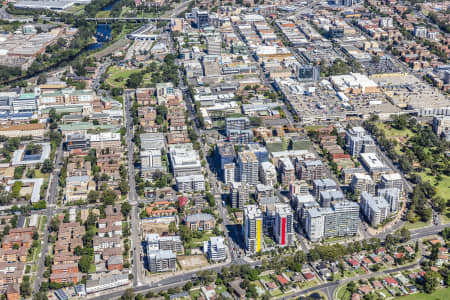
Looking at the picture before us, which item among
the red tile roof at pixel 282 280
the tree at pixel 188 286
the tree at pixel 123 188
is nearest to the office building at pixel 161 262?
the tree at pixel 188 286

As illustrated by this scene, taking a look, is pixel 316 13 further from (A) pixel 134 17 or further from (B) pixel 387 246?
(B) pixel 387 246

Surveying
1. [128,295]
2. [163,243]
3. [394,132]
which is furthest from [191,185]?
[394,132]

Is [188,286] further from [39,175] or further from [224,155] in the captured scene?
[39,175]

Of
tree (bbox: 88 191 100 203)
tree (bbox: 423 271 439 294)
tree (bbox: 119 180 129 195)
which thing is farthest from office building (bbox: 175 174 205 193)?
tree (bbox: 423 271 439 294)

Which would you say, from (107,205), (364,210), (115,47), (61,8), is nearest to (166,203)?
(107,205)

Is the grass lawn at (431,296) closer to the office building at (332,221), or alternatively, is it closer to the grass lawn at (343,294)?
the grass lawn at (343,294)

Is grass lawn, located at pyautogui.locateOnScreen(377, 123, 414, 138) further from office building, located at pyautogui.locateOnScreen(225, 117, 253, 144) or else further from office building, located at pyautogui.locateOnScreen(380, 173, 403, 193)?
office building, located at pyautogui.locateOnScreen(225, 117, 253, 144)
